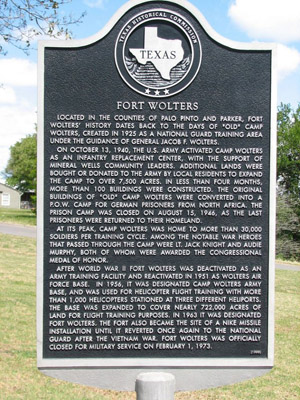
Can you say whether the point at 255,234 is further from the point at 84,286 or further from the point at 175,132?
the point at 84,286

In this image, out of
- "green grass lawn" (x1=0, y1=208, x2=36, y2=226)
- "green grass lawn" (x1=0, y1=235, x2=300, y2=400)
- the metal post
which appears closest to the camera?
the metal post

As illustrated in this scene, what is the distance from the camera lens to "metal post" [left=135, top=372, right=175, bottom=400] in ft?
15.4

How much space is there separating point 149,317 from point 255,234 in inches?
48.4

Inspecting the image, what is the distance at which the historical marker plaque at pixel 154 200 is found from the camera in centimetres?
477

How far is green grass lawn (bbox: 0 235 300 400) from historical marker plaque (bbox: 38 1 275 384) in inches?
67.9

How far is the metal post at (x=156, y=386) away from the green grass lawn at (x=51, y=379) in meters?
1.68

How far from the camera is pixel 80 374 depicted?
15.8 ft

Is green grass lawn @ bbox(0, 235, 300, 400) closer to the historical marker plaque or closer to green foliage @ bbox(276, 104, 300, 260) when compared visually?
the historical marker plaque

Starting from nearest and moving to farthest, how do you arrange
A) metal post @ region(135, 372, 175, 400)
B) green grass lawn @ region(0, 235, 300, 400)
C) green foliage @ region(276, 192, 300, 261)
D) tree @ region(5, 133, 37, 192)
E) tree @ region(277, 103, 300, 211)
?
1. metal post @ region(135, 372, 175, 400)
2. green grass lawn @ region(0, 235, 300, 400)
3. green foliage @ region(276, 192, 300, 261)
4. tree @ region(277, 103, 300, 211)
5. tree @ region(5, 133, 37, 192)

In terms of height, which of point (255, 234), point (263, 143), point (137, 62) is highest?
point (137, 62)

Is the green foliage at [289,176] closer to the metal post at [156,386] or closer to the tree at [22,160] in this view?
the tree at [22,160]

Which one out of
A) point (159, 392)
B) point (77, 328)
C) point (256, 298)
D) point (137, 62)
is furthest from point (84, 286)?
point (137, 62)

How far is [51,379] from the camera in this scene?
6723 mm

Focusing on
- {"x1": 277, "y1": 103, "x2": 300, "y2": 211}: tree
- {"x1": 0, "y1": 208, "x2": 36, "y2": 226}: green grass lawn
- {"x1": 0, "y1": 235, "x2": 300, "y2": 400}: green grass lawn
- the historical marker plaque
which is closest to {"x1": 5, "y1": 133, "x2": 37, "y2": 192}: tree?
{"x1": 0, "y1": 208, "x2": 36, "y2": 226}: green grass lawn
